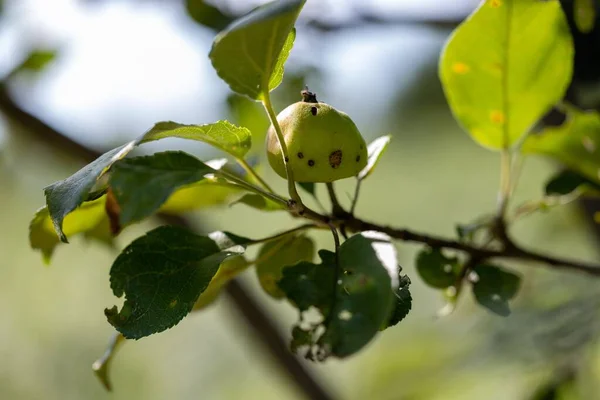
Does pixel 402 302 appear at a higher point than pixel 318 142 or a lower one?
lower

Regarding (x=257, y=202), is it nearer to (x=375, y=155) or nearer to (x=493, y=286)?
(x=375, y=155)

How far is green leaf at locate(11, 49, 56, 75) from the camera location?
1.07 m

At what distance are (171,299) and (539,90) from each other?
0.40m

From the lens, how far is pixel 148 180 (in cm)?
33

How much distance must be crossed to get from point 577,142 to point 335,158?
34 cm

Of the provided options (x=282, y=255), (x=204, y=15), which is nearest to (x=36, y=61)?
(x=204, y=15)

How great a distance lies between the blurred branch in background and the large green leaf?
1.76 ft

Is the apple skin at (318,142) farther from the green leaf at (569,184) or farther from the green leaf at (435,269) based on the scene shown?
the green leaf at (569,184)

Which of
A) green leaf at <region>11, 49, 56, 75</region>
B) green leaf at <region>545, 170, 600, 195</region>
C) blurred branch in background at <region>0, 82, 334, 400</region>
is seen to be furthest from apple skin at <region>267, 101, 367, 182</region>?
green leaf at <region>11, 49, 56, 75</region>

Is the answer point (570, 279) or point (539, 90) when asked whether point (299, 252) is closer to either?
point (539, 90)

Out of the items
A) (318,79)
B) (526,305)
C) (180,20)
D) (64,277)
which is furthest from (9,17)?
(64,277)

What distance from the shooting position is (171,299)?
385 mm

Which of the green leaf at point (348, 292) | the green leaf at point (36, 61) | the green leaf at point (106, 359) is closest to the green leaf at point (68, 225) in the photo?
the green leaf at point (106, 359)

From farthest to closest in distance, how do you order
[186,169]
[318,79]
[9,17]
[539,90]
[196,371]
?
[196,371] → [9,17] → [318,79] → [539,90] → [186,169]
